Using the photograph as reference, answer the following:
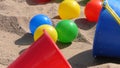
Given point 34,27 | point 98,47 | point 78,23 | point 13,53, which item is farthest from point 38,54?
point 78,23

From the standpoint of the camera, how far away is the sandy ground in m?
2.38

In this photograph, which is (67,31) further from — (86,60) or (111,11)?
(111,11)

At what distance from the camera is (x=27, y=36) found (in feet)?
9.34

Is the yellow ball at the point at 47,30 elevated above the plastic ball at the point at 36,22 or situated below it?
above

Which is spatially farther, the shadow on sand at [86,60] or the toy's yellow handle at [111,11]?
the shadow on sand at [86,60]

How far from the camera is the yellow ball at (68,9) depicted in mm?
3018

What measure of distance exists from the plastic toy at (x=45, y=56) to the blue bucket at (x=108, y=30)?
669mm

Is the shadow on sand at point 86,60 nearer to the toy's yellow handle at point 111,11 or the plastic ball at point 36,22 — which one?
the toy's yellow handle at point 111,11

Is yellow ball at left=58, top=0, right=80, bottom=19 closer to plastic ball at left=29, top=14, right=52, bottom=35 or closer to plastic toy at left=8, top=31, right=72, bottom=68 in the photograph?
plastic ball at left=29, top=14, right=52, bottom=35

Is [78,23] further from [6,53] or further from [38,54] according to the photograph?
[38,54]

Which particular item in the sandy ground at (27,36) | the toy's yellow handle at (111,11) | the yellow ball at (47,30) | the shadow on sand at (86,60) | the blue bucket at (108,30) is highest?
the toy's yellow handle at (111,11)

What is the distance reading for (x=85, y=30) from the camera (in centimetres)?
291

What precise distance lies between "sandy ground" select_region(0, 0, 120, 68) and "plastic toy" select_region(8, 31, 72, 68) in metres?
0.63

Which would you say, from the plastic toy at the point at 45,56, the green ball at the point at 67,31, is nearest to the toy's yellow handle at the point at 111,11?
the green ball at the point at 67,31
